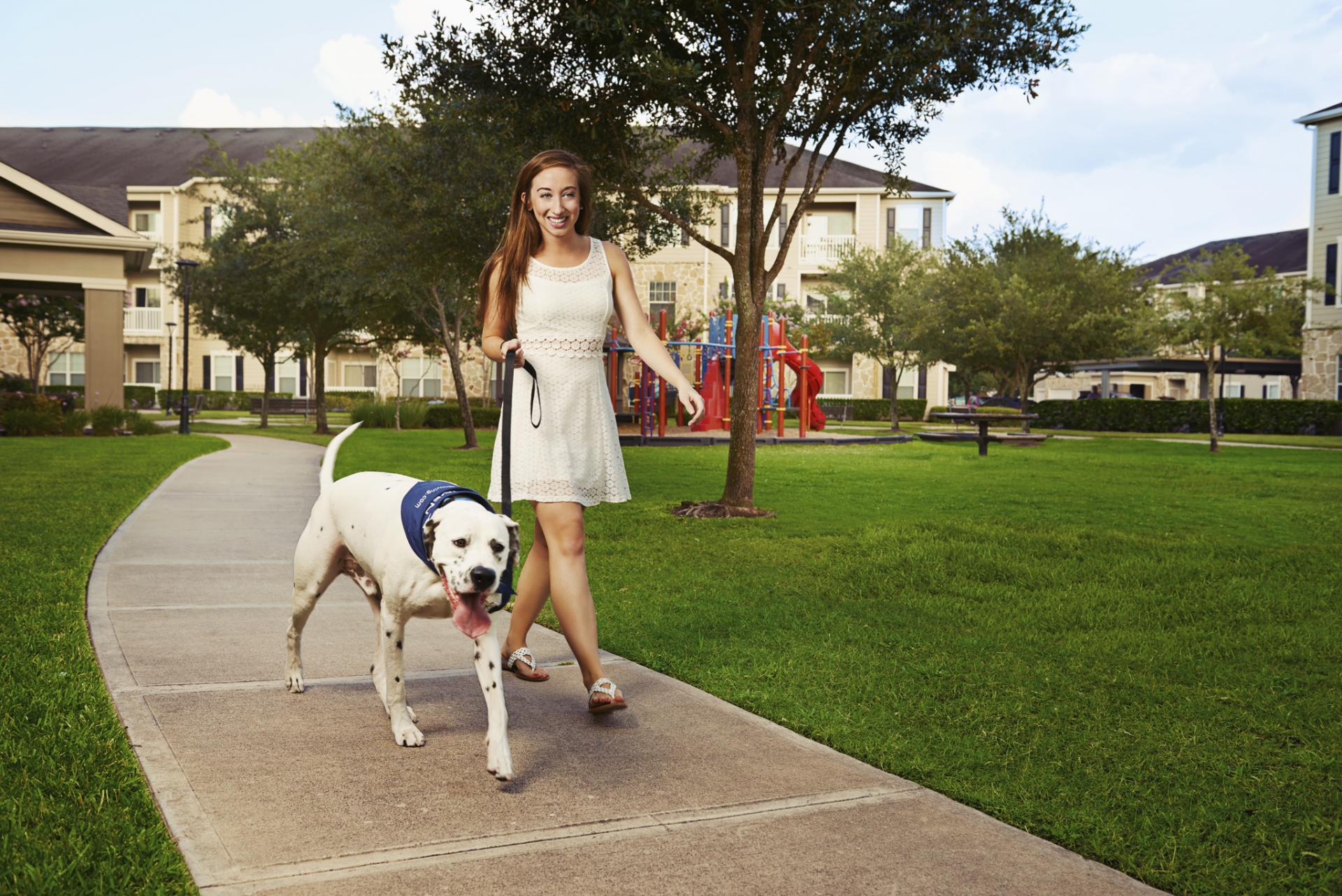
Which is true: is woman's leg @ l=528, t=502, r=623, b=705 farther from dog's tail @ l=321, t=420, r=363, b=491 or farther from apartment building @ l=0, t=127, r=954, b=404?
apartment building @ l=0, t=127, r=954, b=404

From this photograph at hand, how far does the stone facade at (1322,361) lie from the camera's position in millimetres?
36750

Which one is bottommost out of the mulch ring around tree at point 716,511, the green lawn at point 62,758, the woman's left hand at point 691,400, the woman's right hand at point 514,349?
the green lawn at point 62,758

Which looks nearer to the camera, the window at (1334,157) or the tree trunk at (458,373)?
the tree trunk at (458,373)

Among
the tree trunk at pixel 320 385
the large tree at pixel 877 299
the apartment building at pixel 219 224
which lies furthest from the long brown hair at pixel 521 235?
the apartment building at pixel 219 224

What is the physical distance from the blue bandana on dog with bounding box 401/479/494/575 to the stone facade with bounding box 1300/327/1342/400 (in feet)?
135

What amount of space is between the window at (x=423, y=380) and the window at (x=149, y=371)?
13062 millimetres

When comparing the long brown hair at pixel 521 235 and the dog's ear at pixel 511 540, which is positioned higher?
the long brown hair at pixel 521 235

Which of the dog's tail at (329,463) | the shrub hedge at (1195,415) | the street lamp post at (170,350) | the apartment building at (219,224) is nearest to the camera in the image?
the dog's tail at (329,463)

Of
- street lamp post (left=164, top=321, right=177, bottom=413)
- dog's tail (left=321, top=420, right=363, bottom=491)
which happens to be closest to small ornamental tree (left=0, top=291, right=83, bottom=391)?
street lamp post (left=164, top=321, right=177, bottom=413)

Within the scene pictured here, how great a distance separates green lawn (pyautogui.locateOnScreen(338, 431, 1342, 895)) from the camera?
3.24m

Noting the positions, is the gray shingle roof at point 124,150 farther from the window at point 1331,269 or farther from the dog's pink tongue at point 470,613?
the dog's pink tongue at point 470,613

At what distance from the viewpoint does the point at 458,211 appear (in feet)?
56.6

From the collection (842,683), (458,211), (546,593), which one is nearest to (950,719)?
(842,683)

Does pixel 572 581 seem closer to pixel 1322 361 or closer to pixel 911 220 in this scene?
pixel 1322 361
